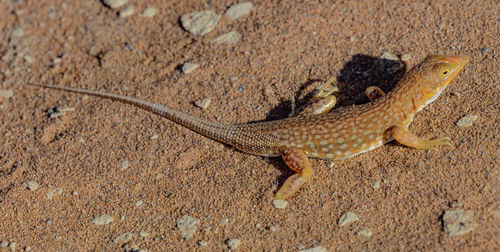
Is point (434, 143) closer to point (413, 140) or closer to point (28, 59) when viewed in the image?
point (413, 140)

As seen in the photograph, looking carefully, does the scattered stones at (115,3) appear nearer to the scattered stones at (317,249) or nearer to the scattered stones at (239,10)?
the scattered stones at (239,10)

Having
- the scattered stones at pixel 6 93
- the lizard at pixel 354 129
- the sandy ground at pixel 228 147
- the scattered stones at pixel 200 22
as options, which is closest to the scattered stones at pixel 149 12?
the sandy ground at pixel 228 147

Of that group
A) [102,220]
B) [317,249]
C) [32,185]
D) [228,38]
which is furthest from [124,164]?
[317,249]

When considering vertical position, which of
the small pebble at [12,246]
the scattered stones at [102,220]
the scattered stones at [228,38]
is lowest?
the small pebble at [12,246]

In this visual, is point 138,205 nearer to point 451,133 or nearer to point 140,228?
point 140,228

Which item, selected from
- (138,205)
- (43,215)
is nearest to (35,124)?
(43,215)

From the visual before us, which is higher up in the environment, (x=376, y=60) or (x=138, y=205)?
(x=376, y=60)

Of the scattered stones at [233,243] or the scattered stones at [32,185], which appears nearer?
the scattered stones at [233,243]

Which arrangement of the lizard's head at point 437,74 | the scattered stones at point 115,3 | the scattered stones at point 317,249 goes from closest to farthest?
the scattered stones at point 317,249, the lizard's head at point 437,74, the scattered stones at point 115,3
